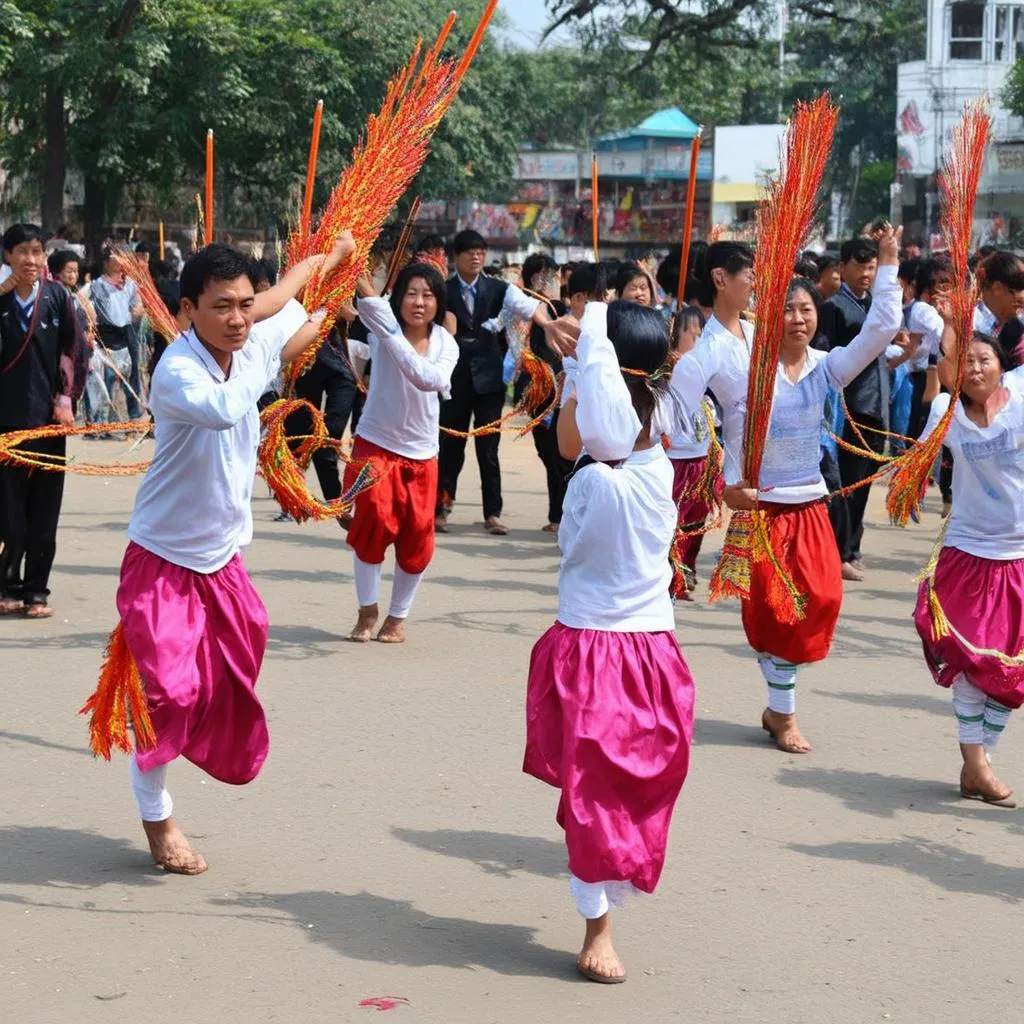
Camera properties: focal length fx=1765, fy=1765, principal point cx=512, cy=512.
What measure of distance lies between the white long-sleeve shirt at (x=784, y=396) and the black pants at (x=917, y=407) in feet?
23.5

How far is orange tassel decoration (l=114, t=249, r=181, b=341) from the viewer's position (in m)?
6.33

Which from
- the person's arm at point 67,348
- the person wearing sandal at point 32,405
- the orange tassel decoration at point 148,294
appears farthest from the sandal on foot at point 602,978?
the person's arm at point 67,348

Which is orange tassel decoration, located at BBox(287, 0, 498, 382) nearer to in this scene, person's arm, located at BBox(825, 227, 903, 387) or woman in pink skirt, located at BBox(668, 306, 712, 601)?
woman in pink skirt, located at BBox(668, 306, 712, 601)

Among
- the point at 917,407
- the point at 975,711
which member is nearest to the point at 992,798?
the point at 975,711

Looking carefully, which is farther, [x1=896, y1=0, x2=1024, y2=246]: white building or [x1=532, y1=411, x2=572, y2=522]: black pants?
[x1=896, y1=0, x2=1024, y2=246]: white building

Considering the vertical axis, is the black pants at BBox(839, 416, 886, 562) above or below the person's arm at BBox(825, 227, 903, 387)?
below

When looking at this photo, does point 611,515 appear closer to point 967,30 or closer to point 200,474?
point 200,474

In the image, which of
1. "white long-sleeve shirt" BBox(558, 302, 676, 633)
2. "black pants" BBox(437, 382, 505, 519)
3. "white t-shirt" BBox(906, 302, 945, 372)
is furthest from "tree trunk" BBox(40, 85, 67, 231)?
"white long-sleeve shirt" BBox(558, 302, 676, 633)

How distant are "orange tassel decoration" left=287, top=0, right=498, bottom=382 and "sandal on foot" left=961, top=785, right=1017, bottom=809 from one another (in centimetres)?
260

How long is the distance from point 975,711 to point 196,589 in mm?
2570

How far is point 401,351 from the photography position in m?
7.70

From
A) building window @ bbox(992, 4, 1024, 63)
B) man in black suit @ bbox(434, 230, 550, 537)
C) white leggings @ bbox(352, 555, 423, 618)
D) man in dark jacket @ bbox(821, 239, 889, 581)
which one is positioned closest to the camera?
white leggings @ bbox(352, 555, 423, 618)

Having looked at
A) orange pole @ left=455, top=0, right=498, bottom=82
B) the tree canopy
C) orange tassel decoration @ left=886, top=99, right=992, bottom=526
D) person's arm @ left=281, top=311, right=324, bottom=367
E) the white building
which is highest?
the white building

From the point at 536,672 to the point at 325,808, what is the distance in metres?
1.40
